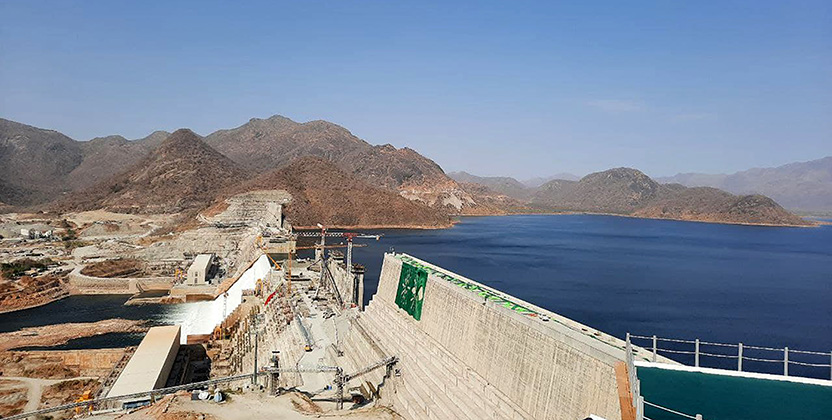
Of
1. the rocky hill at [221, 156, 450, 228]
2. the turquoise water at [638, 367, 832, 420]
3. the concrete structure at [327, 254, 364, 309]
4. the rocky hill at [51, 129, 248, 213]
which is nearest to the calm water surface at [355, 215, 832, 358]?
the concrete structure at [327, 254, 364, 309]

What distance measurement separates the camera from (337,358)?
104ft

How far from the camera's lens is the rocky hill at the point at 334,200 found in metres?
138

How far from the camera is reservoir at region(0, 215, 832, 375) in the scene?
45500 mm

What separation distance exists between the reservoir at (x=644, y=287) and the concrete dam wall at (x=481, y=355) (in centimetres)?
2022

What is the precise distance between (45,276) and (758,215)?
7949 inches

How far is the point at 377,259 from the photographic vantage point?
271 feet

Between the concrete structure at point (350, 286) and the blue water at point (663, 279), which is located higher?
the concrete structure at point (350, 286)

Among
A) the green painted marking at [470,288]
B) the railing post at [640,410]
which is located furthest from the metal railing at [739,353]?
the green painted marking at [470,288]

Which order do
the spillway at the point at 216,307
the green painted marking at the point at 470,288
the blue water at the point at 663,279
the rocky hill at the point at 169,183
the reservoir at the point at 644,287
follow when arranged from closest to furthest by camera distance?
the green painted marking at the point at 470,288 < the reservoir at the point at 644,287 < the blue water at the point at 663,279 < the spillway at the point at 216,307 < the rocky hill at the point at 169,183

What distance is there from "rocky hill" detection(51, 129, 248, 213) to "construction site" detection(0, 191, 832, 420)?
7561 centimetres

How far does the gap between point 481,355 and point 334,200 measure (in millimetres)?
126793

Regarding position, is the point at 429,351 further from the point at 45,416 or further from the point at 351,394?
the point at 45,416

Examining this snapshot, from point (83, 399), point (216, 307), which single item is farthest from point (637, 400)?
point (216, 307)

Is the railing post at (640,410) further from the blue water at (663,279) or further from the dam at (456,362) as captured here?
the blue water at (663,279)
